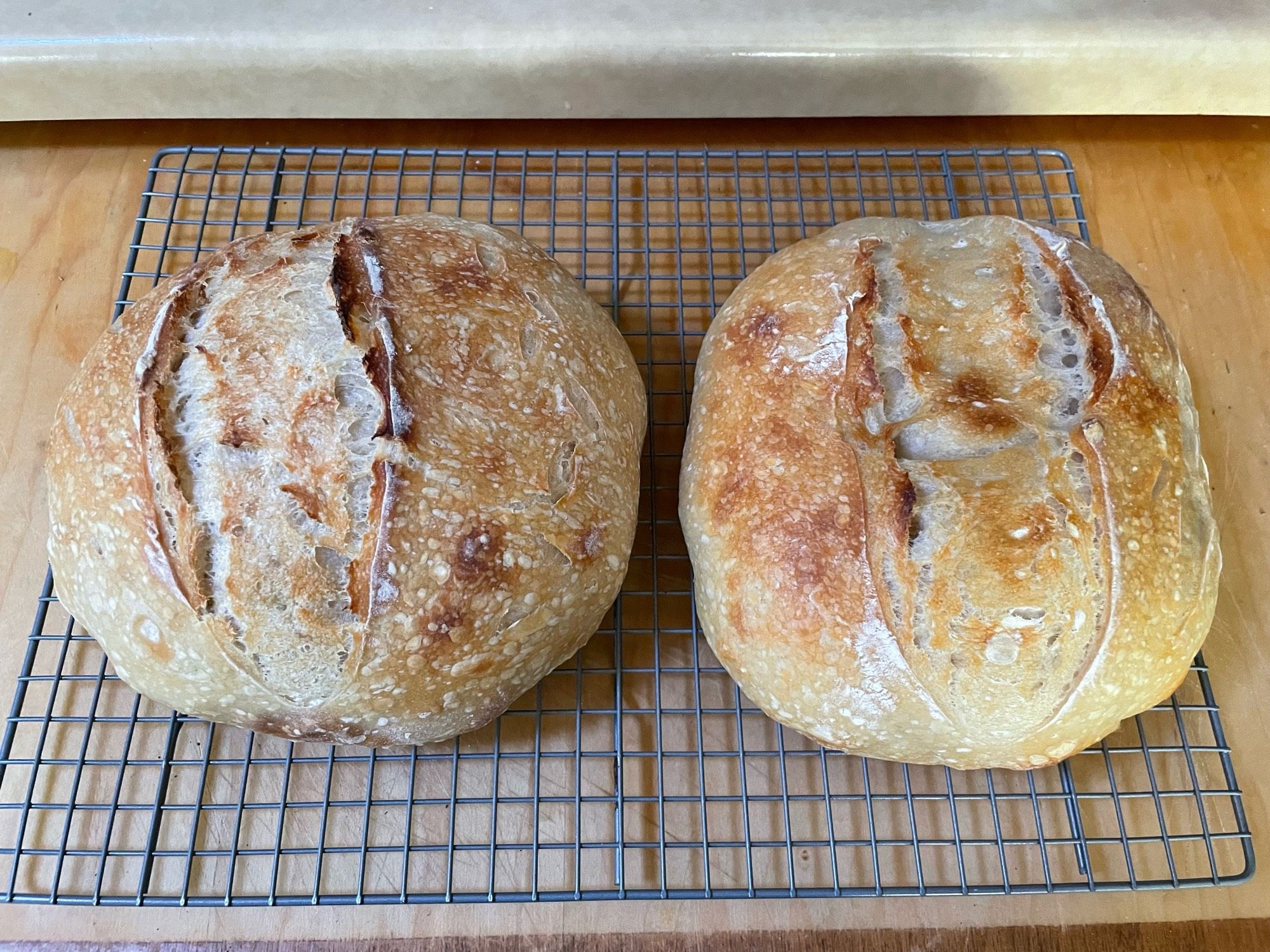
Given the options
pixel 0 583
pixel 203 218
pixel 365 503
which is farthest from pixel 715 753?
pixel 203 218

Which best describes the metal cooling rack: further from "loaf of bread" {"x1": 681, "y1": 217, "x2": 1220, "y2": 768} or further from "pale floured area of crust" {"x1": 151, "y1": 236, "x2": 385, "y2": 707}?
"pale floured area of crust" {"x1": 151, "y1": 236, "x2": 385, "y2": 707}

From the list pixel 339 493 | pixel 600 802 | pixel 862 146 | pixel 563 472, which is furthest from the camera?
pixel 862 146

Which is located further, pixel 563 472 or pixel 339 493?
pixel 563 472

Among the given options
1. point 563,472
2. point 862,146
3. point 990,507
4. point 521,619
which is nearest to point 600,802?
point 521,619

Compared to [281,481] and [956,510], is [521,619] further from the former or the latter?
[956,510]

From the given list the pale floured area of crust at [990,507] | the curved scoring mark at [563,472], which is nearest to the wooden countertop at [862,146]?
the pale floured area of crust at [990,507]

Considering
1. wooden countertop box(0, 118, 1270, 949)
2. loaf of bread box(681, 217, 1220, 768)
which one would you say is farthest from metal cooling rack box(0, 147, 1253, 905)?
loaf of bread box(681, 217, 1220, 768)
